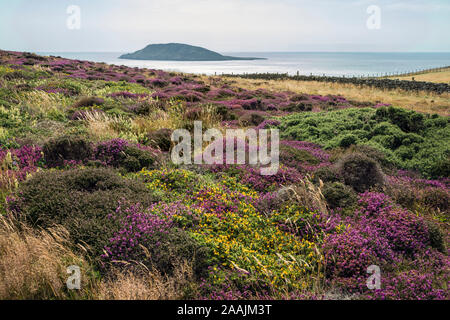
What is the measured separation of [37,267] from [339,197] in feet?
20.0

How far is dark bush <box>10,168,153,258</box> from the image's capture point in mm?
4438

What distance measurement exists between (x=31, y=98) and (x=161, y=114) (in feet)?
23.1

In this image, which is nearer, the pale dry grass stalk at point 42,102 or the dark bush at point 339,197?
the dark bush at point 339,197

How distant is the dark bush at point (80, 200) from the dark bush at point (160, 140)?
3633 mm

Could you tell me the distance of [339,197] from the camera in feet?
22.2

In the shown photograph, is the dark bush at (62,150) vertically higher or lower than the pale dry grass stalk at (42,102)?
lower

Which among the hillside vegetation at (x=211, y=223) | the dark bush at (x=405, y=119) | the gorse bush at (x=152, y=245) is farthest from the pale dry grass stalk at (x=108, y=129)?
the dark bush at (x=405, y=119)

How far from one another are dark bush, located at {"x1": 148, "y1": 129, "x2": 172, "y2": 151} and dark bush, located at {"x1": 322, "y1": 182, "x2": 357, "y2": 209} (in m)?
5.53

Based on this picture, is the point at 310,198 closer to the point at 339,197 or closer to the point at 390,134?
the point at 339,197

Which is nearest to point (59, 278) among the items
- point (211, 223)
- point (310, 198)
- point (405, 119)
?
point (211, 223)

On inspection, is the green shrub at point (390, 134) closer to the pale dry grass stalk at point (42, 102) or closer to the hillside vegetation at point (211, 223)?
the hillside vegetation at point (211, 223)

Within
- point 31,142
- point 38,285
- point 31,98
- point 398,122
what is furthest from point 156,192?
point 31,98

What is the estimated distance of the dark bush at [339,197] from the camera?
6609mm

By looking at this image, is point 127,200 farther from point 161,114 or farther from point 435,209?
point 161,114
